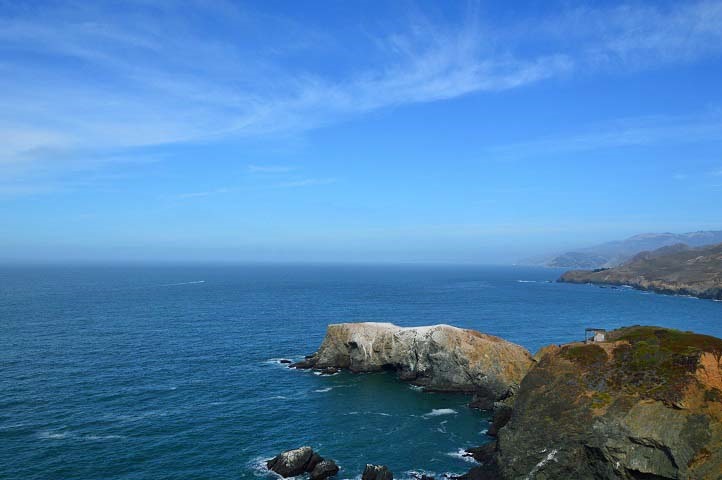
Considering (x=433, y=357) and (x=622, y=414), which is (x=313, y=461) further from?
(x=433, y=357)

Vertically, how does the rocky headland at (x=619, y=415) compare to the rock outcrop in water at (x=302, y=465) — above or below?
above

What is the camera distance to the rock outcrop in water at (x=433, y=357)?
74.2m

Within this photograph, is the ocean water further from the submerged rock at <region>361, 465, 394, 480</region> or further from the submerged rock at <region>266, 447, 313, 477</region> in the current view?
the submerged rock at <region>361, 465, 394, 480</region>

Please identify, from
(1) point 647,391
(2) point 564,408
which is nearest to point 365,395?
(2) point 564,408

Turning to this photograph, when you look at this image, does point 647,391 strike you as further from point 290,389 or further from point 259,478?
point 290,389

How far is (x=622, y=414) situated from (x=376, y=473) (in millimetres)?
22494

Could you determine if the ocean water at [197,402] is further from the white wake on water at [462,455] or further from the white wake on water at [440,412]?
the white wake on water at [462,455]

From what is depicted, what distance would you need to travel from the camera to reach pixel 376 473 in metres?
45.6

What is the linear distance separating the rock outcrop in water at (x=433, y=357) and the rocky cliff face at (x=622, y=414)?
69.7ft

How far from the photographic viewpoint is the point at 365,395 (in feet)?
238

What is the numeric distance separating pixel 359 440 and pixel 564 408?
23462 millimetres

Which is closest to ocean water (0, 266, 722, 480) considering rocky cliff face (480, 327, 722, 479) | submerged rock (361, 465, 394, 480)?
submerged rock (361, 465, 394, 480)

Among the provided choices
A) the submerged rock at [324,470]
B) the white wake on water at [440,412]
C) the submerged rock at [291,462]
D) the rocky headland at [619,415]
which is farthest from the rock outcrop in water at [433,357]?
the submerged rock at [291,462]

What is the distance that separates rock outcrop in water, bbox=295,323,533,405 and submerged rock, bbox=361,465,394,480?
27.3 meters
